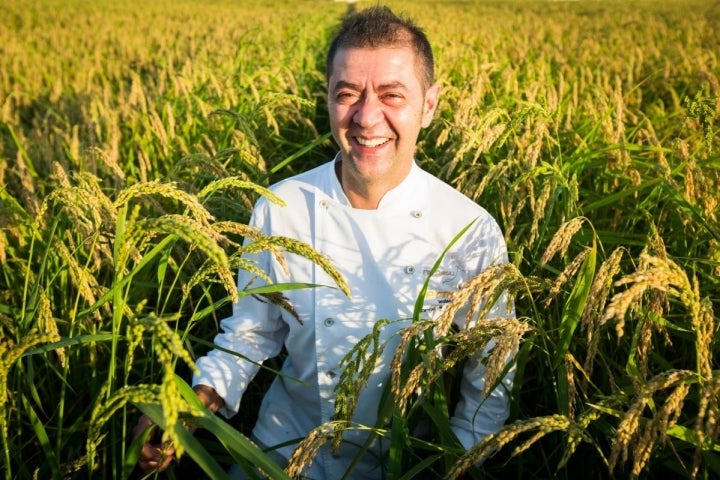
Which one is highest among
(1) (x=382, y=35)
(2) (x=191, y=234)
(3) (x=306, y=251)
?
(1) (x=382, y=35)

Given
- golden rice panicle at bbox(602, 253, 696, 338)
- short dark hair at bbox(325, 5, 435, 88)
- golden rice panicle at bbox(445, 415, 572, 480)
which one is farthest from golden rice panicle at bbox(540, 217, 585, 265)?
short dark hair at bbox(325, 5, 435, 88)

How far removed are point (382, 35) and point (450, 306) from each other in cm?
119

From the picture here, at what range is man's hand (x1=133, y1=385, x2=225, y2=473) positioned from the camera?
161 centimetres

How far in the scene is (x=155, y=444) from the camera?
1.80m

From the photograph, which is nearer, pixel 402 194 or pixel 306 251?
pixel 306 251

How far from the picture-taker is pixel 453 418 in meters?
2.14

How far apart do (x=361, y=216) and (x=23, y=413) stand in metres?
1.29

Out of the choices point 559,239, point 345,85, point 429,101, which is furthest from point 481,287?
point 429,101

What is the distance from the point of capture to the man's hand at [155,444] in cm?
161

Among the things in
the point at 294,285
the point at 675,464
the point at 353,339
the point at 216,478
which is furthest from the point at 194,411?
the point at 675,464

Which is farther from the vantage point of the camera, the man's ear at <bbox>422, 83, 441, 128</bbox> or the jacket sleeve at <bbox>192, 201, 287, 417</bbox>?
the man's ear at <bbox>422, 83, 441, 128</bbox>

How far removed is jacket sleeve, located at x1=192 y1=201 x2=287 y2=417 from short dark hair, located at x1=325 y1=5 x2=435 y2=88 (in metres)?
0.69

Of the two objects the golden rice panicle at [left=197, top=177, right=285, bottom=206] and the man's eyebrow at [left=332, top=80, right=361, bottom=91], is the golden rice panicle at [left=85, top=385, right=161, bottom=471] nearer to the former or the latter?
the golden rice panicle at [left=197, top=177, right=285, bottom=206]

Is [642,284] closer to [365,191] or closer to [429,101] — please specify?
[365,191]
